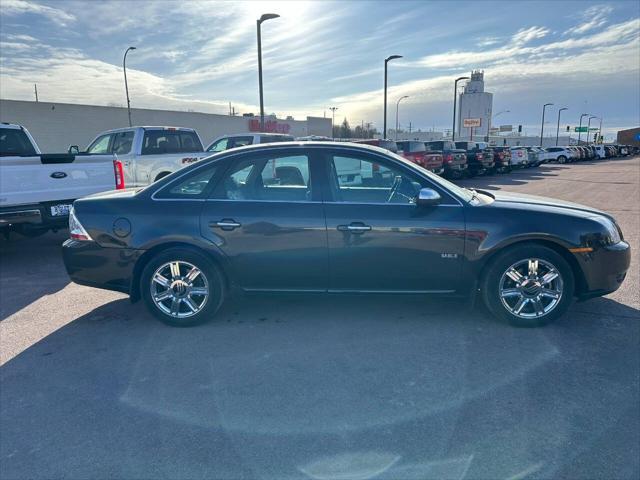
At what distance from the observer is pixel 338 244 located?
4133 millimetres

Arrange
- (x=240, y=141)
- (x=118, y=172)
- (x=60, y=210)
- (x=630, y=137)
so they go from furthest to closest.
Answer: (x=630, y=137) < (x=240, y=141) < (x=118, y=172) < (x=60, y=210)

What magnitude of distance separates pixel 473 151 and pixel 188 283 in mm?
22107

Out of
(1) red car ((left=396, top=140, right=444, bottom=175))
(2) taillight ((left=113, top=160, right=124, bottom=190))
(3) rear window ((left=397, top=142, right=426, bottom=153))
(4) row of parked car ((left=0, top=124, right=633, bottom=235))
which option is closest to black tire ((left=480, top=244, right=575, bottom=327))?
(4) row of parked car ((left=0, top=124, right=633, bottom=235))

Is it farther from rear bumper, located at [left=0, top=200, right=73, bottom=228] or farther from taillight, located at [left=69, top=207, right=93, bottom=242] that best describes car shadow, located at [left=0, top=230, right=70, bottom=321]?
taillight, located at [left=69, top=207, right=93, bottom=242]

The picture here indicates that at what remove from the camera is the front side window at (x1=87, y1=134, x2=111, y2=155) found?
11297 millimetres

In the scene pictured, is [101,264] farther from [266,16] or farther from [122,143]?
[266,16]

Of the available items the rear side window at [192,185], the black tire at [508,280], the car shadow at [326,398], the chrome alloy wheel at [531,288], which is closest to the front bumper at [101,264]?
the car shadow at [326,398]

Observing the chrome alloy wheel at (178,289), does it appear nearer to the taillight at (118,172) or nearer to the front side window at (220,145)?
the taillight at (118,172)

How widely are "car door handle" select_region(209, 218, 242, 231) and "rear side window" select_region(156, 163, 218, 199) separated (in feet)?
1.09

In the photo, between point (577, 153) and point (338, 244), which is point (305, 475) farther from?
point (577, 153)

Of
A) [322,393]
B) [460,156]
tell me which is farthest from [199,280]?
[460,156]

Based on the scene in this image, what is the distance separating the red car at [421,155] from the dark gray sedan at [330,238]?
46.5 ft

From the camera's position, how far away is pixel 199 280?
14.3 feet

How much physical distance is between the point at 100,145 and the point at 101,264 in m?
8.39
